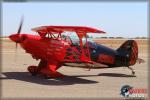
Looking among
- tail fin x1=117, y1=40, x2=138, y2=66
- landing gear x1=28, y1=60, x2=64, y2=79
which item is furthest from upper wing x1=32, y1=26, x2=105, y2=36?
tail fin x1=117, y1=40, x2=138, y2=66

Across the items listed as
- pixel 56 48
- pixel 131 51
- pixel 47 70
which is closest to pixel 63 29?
pixel 56 48

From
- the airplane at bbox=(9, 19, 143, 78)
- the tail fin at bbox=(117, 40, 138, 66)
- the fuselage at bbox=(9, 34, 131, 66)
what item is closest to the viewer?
the airplane at bbox=(9, 19, 143, 78)

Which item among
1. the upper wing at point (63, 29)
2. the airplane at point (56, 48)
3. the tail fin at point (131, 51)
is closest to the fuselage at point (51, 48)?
the airplane at point (56, 48)

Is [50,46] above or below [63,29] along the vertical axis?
below

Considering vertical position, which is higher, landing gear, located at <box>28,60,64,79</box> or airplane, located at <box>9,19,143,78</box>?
airplane, located at <box>9,19,143,78</box>

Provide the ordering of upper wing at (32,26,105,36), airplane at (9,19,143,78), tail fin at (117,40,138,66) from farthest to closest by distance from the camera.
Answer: tail fin at (117,40,138,66) < airplane at (9,19,143,78) < upper wing at (32,26,105,36)

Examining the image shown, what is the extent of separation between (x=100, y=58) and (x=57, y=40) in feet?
8.52

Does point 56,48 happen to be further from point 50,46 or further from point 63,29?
point 63,29

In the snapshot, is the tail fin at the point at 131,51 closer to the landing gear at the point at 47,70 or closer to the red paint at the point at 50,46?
the red paint at the point at 50,46

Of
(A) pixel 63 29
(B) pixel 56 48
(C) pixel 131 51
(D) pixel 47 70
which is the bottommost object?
(D) pixel 47 70

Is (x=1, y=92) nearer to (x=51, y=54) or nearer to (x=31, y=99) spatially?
(x=31, y=99)

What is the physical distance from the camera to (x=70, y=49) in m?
15.6

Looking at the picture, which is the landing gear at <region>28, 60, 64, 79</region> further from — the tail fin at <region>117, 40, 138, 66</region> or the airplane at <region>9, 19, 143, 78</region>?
the tail fin at <region>117, 40, 138, 66</region>

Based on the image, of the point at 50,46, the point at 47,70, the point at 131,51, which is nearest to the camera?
the point at 47,70
